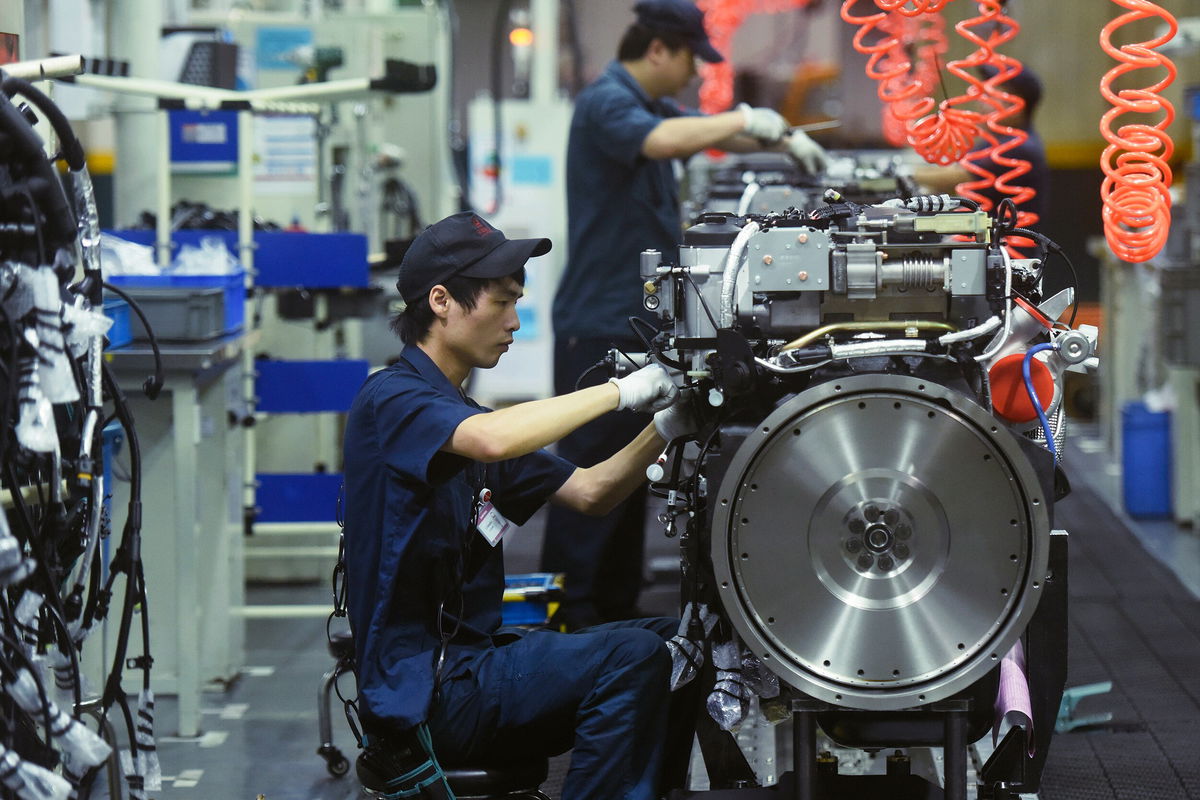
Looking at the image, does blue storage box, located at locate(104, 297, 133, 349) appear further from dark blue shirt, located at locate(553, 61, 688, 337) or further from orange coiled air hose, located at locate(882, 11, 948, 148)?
orange coiled air hose, located at locate(882, 11, 948, 148)

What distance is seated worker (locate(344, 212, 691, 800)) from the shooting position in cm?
238

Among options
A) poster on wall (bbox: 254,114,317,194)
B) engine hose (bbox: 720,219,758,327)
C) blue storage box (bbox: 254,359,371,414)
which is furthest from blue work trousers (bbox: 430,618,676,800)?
poster on wall (bbox: 254,114,317,194)

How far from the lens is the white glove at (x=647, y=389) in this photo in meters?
2.36

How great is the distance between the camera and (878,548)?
2197 millimetres

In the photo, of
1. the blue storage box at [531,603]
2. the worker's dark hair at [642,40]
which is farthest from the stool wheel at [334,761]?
the worker's dark hair at [642,40]

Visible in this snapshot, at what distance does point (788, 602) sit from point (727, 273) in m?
0.49

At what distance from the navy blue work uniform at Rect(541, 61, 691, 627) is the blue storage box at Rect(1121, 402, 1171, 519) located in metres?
2.64

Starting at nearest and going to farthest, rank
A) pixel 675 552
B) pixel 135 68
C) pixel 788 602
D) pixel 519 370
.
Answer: pixel 788 602 < pixel 135 68 < pixel 675 552 < pixel 519 370

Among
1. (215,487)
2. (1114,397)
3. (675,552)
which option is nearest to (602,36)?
(1114,397)

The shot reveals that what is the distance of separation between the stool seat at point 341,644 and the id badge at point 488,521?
42 cm

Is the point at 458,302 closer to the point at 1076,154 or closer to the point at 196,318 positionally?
the point at 196,318

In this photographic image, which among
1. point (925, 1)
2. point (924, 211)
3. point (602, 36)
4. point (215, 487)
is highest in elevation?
point (602, 36)

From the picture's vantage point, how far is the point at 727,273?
90.7 inches

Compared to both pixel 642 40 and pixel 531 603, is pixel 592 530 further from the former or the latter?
pixel 642 40
